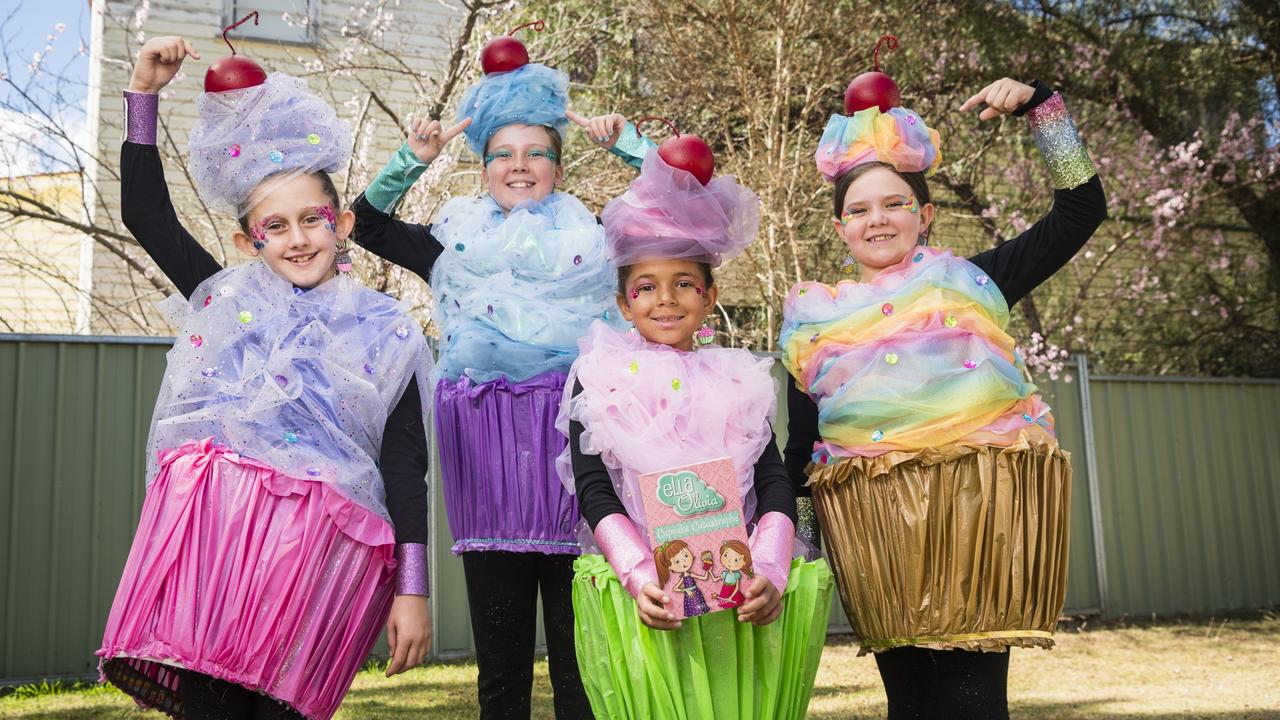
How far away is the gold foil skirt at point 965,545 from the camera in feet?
7.34

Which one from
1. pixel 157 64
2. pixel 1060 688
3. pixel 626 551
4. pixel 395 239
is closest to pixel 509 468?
pixel 626 551

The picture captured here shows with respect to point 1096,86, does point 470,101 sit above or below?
below

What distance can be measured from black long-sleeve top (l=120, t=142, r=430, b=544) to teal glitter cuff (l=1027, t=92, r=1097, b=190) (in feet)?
5.28

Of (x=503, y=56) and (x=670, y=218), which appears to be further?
(x=503, y=56)

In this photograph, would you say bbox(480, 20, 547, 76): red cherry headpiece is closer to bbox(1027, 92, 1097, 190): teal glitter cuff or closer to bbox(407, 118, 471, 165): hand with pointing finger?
bbox(407, 118, 471, 165): hand with pointing finger

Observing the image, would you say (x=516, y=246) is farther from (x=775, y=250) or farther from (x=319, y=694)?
(x=775, y=250)

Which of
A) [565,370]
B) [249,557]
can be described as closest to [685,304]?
[565,370]

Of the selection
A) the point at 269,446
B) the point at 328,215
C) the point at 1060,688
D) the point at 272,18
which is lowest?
the point at 1060,688

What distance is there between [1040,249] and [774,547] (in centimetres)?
105

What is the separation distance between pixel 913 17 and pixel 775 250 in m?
2.43

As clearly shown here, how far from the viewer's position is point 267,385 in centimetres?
209

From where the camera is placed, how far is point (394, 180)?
2770 mm

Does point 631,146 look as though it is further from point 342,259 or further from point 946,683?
point 946,683

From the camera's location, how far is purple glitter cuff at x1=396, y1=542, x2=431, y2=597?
212 centimetres
